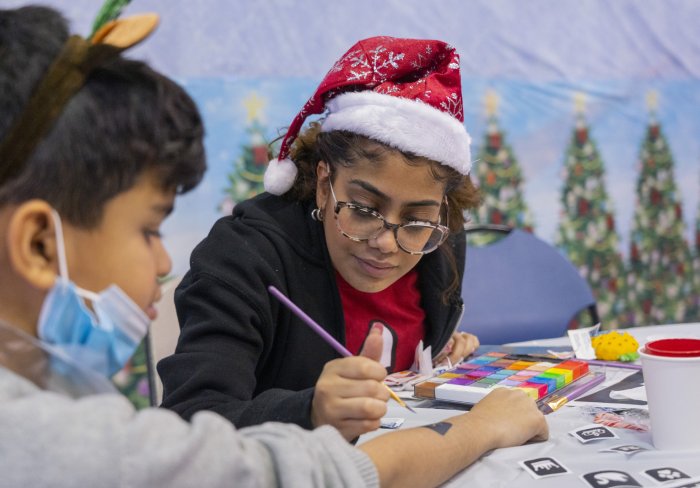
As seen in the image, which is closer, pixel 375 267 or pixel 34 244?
pixel 34 244

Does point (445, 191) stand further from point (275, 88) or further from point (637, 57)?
point (637, 57)

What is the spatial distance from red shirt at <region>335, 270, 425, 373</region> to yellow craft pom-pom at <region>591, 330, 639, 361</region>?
0.39 m

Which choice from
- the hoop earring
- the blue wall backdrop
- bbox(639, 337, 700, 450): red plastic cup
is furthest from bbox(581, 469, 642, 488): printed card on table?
the blue wall backdrop

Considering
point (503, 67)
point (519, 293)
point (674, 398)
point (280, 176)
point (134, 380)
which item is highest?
point (503, 67)

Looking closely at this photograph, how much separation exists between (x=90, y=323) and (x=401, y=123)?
742 mm

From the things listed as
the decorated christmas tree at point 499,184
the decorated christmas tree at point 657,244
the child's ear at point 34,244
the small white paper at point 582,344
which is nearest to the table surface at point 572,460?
the small white paper at point 582,344

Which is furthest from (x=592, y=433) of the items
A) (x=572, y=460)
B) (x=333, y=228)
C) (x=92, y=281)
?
(x=92, y=281)

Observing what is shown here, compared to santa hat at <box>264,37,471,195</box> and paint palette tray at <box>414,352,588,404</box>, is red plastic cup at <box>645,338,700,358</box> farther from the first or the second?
santa hat at <box>264,37,471,195</box>

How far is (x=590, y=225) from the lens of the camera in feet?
11.8

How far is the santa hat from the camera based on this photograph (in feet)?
4.44

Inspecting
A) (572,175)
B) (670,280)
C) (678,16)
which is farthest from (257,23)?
(670,280)

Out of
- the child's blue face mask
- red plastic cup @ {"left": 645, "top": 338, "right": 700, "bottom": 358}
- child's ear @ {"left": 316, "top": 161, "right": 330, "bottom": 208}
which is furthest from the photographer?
child's ear @ {"left": 316, "top": 161, "right": 330, "bottom": 208}

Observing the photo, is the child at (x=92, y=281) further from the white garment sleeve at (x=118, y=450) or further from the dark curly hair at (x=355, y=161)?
the dark curly hair at (x=355, y=161)

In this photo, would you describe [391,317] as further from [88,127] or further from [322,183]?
[88,127]
